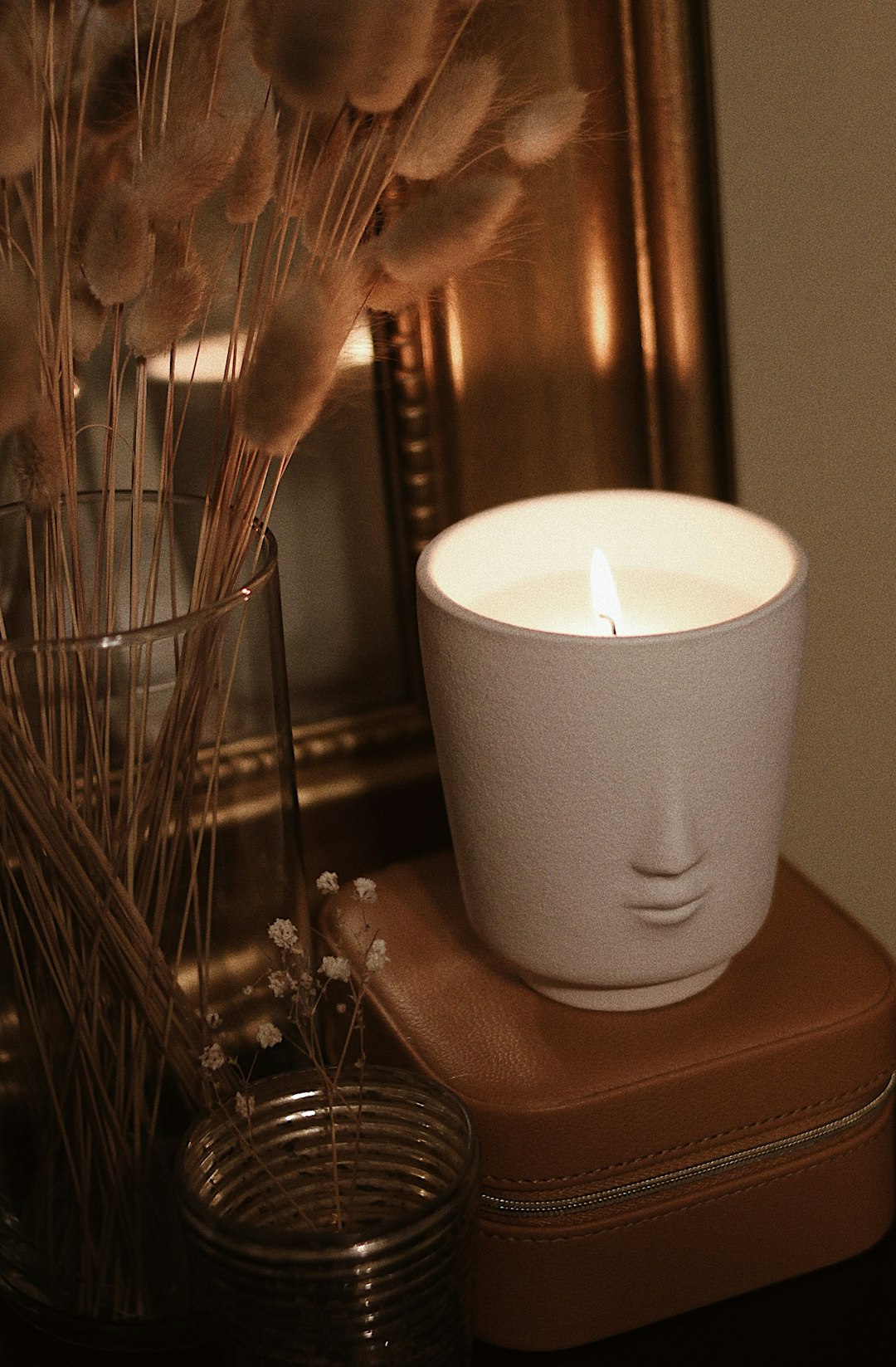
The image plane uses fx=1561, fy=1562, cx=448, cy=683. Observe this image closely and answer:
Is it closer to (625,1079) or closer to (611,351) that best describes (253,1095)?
(625,1079)

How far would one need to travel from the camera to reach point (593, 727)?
451 millimetres

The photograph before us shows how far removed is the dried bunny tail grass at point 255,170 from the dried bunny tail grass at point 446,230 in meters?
0.04

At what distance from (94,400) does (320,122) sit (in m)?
0.14

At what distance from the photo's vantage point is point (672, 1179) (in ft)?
1.61

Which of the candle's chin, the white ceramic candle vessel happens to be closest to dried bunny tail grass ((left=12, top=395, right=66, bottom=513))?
the white ceramic candle vessel

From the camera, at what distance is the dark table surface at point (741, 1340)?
1.60 ft

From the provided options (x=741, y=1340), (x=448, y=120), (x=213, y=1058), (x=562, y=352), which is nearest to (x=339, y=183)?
(x=448, y=120)

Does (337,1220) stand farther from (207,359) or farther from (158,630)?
(207,359)

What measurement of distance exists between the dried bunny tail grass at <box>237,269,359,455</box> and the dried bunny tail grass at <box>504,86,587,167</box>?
0.29 feet

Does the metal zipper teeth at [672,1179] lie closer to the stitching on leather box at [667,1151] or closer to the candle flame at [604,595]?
the stitching on leather box at [667,1151]

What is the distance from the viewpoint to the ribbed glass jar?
402mm

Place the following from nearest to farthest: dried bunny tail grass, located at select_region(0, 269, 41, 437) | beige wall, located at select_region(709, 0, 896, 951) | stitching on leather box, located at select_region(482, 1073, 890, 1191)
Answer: dried bunny tail grass, located at select_region(0, 269, 41, 437) → stitching on leather box, located at select_region(482, 1073, 890, 1191) → beige wall, located at select_region(709, 0, 896, 951)

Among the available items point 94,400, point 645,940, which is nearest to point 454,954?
point 645,940

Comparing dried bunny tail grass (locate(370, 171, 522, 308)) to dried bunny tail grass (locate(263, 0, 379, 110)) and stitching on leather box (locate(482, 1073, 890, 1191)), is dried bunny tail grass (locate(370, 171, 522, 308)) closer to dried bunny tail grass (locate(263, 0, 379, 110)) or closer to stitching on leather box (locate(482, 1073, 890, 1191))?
dried bunny tail grass (locate(263, 0, 379, 110))
